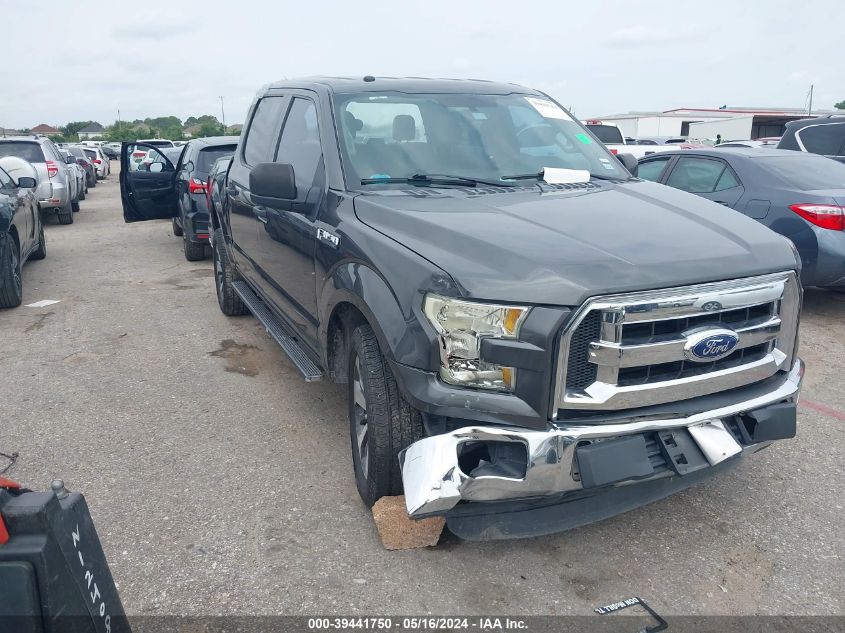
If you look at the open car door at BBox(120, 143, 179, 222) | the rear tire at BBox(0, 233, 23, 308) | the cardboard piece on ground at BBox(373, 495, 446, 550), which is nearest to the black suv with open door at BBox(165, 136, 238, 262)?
the open car door at BBox(120, 143, 179, 222)

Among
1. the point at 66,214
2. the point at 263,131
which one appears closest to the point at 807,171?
the point at 263,131

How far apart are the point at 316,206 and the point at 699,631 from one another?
99.9 inches

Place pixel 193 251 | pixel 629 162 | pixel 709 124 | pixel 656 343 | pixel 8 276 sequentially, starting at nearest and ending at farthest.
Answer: pixel 656 343
pixel 629 162
pixel 8 276
pixel 193 251
pixel 709 124

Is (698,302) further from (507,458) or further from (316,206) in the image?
(316,206)

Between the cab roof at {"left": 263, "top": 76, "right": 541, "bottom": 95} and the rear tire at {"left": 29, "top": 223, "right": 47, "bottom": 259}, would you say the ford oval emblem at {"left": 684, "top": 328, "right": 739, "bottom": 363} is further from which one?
the rear tire at {"left": 29, "top": 223, "right": 47, "bottom": 259}

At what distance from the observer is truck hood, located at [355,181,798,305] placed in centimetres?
259

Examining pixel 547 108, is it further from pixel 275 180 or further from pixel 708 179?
pixel 708 179

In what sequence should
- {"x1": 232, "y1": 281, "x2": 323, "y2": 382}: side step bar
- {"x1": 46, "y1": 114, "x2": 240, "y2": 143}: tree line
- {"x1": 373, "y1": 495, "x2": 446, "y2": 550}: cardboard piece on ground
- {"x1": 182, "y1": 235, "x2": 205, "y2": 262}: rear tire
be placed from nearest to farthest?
{"x1": 373, "y1": 495, "x2": 446, "y2": 550}: cardboard piece on ground, {"x1": 232, "y1": 281, "x2": 323, "y2": 382}: side step bar, {"x1": 182, "y1": 235, "x2": 205, "y2": 262}: rear tire, {"x1": 46, "y1": 114, "x2": 240, "y2": 143}: tree line

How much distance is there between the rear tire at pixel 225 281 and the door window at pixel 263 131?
1.13 metres

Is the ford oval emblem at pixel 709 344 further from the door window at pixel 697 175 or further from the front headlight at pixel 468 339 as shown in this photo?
the door window at pixel 697 175

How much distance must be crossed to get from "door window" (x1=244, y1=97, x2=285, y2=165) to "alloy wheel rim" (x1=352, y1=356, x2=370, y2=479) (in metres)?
2.14

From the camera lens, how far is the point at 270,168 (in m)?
3.69

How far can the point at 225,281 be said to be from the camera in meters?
6.71

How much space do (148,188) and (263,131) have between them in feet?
18.8
